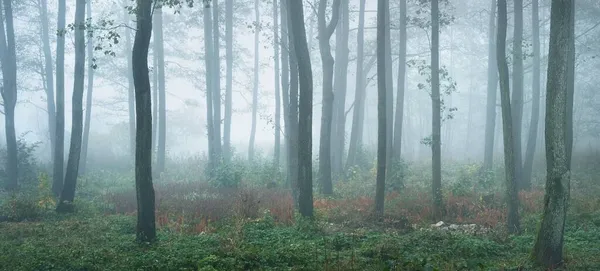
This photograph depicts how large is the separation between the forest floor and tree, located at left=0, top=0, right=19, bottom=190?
4325 mm

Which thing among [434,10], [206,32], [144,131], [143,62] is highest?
[206,32]

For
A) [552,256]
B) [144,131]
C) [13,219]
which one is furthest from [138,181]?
[552,256]

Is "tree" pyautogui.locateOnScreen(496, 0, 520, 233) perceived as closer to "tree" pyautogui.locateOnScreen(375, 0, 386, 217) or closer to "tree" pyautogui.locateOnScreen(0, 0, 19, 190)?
"tree" pyautogui.locateOnScreen(375, 0, 386, 217)

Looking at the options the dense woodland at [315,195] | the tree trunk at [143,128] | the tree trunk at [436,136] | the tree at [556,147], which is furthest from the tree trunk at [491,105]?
the tree trunk at [143,128]

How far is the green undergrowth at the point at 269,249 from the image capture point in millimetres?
7699

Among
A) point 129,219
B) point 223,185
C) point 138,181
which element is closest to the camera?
point 138,181

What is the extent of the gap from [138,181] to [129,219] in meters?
3.77

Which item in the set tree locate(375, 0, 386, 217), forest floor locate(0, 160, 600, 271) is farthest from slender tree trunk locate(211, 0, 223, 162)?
tree locate(375, 0, 386, 217)

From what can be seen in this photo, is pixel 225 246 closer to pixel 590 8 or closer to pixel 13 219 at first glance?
pixel 13 219

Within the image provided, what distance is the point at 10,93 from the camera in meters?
21.8

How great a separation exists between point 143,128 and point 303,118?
15.5 feet

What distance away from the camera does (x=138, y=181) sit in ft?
32.5

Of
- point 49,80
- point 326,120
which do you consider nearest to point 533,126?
point 326,120

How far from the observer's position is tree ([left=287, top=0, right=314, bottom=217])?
12820 millimetres
